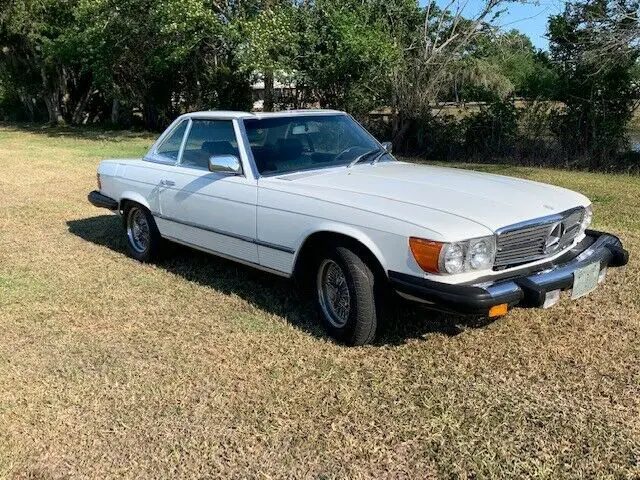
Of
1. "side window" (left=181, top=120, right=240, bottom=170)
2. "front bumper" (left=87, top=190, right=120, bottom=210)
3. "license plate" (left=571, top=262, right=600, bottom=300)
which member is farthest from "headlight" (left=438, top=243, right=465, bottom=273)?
"front bumper" (left=87, top=190, right=120, bottom=210)

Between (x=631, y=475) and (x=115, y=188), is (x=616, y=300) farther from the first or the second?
(x=115, y=188)

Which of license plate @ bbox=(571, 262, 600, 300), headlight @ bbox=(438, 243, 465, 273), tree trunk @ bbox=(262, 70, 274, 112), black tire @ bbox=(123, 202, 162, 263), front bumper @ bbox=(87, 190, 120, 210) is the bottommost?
black tire @ bbox=(123, 202, 162, 263)

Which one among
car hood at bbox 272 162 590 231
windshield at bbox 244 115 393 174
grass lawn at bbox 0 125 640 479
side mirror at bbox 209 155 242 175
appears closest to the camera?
grass lawn at bbox 0 125 640 479

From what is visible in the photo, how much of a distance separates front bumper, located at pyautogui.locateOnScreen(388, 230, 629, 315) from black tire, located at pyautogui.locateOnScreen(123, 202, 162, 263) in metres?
2.94

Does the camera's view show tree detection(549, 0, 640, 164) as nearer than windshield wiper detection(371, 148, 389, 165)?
No

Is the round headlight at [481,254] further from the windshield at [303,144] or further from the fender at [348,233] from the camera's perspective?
the windshield at [303,144]

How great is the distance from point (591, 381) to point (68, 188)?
9403 mm

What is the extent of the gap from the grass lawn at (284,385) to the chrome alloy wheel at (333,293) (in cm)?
19

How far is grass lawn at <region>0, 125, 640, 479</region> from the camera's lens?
3.00m

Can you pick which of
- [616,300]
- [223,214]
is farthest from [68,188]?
[616,300]

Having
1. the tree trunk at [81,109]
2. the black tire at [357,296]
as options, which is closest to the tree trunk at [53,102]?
the tree trunk at [81,109]

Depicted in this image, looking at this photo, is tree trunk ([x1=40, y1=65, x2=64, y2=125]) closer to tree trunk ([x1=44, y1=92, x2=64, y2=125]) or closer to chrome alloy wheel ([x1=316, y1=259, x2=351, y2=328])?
tree trunk ([x1=44, y1=92, x2=64, y2=125])

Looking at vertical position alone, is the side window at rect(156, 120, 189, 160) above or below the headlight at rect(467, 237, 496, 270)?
above

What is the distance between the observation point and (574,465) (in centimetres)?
289
